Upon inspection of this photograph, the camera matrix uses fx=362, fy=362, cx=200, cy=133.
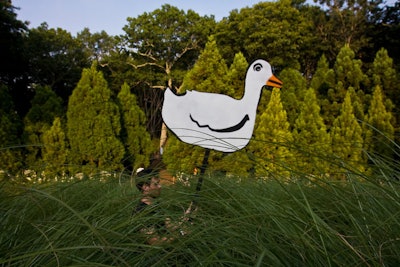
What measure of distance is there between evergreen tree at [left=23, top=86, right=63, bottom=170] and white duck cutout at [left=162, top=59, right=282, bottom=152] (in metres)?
6.39

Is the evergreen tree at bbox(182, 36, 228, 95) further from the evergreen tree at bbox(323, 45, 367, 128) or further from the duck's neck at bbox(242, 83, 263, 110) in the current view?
the duck's neck at bbox(242, 83, 263, 110)

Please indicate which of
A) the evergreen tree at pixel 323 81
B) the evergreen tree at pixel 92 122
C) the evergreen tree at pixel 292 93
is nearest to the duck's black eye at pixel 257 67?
the evergreen tree at pixel 92 122

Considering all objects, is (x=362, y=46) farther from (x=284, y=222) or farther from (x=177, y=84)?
(x=284, y=222)

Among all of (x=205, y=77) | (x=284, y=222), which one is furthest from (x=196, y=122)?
(x=205, y=77)

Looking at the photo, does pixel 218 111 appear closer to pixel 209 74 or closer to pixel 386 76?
pixel 209 74

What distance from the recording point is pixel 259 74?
348 cm

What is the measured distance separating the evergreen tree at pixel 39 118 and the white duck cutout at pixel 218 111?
21.0ft

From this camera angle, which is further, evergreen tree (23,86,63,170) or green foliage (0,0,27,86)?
green foliage (0,0,27,86)

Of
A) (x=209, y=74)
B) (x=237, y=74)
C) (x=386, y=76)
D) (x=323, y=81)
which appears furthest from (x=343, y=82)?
(x=209, y=74)

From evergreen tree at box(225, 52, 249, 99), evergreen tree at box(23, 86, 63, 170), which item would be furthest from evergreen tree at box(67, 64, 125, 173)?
evergreen tree at box(225, 52, 249, 99)

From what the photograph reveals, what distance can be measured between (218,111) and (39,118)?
7.26 meters

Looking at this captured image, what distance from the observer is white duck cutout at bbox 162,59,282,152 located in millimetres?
3404

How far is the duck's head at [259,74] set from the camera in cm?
348

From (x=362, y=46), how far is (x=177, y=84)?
8.47 meters
